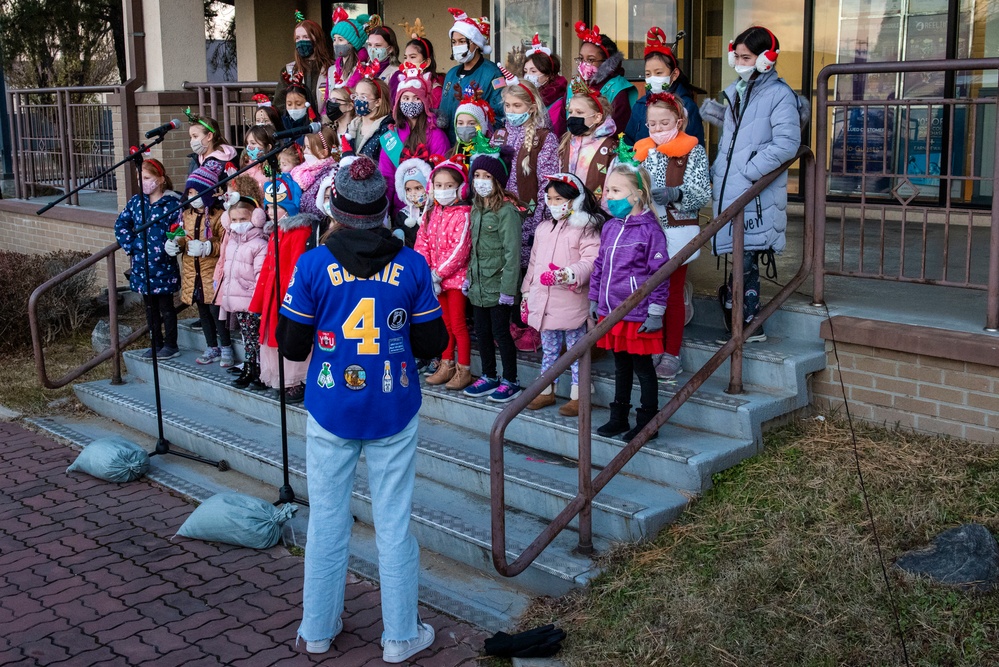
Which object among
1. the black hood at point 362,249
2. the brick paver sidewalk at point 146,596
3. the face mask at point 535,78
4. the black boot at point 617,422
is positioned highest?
the face mask at point 535,78

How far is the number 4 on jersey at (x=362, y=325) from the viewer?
4.25 m

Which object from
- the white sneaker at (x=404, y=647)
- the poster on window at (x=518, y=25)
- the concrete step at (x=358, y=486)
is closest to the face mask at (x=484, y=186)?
the concrete step at (x=358, y=486)

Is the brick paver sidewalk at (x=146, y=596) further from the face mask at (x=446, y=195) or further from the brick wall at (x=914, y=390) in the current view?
the brick wall at (x=914, y=390)

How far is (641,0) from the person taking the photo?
10.7 meters

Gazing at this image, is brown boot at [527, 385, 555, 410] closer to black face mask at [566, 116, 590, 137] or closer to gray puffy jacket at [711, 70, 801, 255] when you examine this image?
gray puffy jacket at [711, 70, 801, 255]

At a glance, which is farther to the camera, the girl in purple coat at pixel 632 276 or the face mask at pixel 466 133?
the face mask at pixel 466 133

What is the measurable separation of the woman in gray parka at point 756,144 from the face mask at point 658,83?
40 centimetres

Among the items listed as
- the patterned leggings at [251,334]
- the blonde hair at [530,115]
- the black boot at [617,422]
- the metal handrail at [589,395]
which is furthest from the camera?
the patterned leggings at [251,334]

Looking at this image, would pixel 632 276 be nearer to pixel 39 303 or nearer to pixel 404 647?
pixel 404 647

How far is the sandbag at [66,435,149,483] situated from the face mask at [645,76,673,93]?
148 inches

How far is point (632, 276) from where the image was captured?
537 centimetres

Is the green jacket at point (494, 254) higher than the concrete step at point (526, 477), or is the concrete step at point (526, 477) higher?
the green jacket at point (494, 254)

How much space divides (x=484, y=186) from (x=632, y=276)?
44.3 inches

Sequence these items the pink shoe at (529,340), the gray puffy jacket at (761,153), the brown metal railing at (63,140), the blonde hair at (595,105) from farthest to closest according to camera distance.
Result: the brown metal railing at (63,140)
the pink shoe at (529,340)
the blonde hair at (595,105)
the gray puffy jacket at (761,153)
